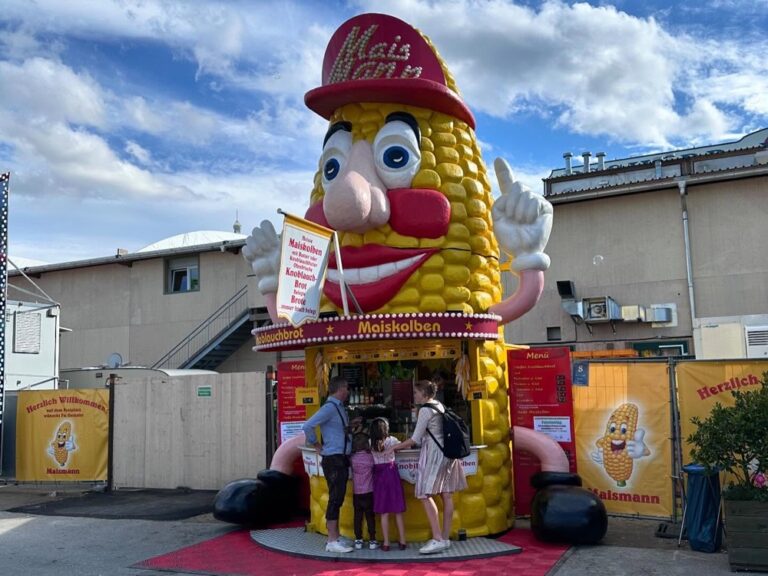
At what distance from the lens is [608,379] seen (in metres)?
9.05

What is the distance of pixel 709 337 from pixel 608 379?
8663 millimetres

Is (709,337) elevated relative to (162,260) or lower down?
lower down

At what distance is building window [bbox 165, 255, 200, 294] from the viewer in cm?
2336

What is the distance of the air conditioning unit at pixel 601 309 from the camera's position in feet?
56.2

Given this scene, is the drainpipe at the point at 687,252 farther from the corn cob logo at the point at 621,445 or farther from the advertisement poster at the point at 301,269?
the advertisement poster at the point at 301,269

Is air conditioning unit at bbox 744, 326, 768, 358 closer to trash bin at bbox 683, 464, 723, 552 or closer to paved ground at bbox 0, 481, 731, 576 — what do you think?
paved ground at bbox 0, 481, 731, 576

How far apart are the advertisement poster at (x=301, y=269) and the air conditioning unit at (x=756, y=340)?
478 inches

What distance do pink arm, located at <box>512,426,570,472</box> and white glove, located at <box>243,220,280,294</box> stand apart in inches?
137

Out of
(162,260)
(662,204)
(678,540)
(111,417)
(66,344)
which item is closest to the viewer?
(678,540)

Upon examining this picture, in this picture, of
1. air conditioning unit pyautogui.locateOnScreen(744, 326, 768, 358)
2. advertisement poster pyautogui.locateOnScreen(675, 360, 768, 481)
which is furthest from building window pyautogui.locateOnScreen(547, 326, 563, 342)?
advertisement poster pyautogui.locateOnScreen(675, 360, 768, 481)

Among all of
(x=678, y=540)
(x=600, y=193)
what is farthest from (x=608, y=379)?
(x=600, y=193)

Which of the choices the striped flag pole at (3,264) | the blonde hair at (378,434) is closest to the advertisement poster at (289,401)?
the blonde hair at (378,434)

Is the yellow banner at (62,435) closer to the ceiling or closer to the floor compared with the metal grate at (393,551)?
closer to the ceiling

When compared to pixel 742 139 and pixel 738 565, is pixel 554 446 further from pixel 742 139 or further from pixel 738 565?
pixel 742 139
